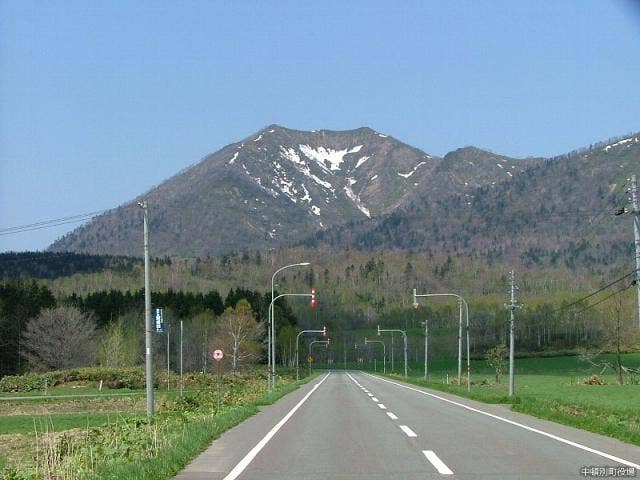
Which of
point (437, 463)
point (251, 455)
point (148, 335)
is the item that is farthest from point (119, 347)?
point (437, 463)

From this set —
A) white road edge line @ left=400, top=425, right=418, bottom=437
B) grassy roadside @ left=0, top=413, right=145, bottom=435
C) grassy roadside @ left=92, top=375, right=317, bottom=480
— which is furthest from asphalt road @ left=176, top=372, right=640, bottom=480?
grassy roadside @ left=0, top=413, right=145, bottom=435

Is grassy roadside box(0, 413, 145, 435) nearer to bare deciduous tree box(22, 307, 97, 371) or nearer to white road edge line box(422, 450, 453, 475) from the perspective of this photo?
white road edge line box(422, 450, 453, 475)

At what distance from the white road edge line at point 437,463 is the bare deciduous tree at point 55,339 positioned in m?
85.0

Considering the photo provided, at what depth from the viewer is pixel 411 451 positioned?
54.1ft

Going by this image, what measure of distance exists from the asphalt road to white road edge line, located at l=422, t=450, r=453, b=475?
0.05 feet

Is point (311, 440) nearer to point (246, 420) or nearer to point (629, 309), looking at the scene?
point (246, 420)

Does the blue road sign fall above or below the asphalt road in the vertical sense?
above

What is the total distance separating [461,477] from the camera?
507 inches

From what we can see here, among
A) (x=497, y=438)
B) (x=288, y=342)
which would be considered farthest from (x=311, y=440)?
(x=288, y=342)

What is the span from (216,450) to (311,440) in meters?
2.70

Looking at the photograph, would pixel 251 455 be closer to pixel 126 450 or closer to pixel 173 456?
pixel 173 456

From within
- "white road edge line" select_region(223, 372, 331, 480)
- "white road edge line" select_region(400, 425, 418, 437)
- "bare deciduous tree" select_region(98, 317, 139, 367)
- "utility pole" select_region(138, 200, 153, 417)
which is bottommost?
"bare deciduous tree" select_region(98, 317, 139, 367)

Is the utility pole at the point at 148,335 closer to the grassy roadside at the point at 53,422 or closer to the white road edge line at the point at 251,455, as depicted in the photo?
the white road edge line at the point at 251,455

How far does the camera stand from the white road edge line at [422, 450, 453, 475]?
1352 cm
